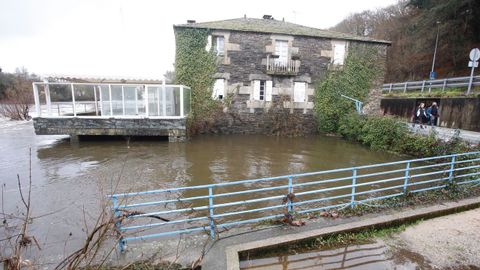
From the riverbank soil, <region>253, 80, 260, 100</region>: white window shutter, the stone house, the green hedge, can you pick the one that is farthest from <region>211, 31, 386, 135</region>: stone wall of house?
the riverbank soil

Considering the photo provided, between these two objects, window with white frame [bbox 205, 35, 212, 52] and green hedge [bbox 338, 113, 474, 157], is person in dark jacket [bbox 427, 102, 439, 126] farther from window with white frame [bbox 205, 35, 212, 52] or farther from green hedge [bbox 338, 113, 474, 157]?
window with white frame [bbox 205, 35, 212, 52]

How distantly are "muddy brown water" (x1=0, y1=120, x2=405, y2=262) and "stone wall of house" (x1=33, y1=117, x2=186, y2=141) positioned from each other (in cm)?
66

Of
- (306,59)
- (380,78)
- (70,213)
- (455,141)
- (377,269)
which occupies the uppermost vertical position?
(306,59)

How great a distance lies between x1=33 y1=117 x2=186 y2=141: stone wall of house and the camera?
487 inches

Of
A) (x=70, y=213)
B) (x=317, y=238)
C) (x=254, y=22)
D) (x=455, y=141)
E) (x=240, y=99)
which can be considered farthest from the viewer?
(x=254, y=22)

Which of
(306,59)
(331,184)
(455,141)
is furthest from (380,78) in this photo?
(331,184)

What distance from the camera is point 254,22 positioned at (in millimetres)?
17562

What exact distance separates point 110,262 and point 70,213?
326 centimetres

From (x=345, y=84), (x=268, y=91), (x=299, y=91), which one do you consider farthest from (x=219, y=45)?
(x=345, y=84)

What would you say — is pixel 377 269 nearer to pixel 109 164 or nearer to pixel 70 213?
pixel 70 213

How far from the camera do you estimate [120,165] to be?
367 inches

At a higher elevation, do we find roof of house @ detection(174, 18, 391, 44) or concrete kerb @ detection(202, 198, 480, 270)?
roof of house @ detection(174, 18, 391, 44)

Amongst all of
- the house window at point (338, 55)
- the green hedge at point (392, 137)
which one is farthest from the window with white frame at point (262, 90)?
the green hedge at point (392, 137)

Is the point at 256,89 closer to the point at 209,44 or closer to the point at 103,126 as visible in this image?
the point at 209,44
